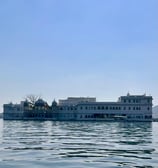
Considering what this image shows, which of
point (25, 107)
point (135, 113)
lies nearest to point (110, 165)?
point (135, 113)

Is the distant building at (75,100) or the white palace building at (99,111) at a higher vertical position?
the distant building at (75,100)

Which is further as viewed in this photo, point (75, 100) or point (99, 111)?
point (75, 100)

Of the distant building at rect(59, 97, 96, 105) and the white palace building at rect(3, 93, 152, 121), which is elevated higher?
the distant building at rect(59, 97, 96, 105)

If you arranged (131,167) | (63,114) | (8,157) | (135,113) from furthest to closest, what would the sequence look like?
(63,114) < (135,113) < (8,157) < (131,167)

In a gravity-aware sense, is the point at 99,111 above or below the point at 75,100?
below

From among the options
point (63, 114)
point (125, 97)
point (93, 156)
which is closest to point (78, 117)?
point (63, 114)

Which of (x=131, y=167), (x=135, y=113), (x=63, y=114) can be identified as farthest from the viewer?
(x=63, y=114)

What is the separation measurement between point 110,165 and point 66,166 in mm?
1548

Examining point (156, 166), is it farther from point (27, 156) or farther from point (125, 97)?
point (125, 97)

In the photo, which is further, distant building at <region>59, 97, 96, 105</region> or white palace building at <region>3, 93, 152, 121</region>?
distant building at <region>59, 97, 96, 105</region>

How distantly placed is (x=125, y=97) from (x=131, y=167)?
98081 mm

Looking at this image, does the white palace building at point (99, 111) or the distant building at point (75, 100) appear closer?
the white palace building at point (99, 111)

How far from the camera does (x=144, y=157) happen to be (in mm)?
14164

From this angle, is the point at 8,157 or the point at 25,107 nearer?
the point at 8,157
